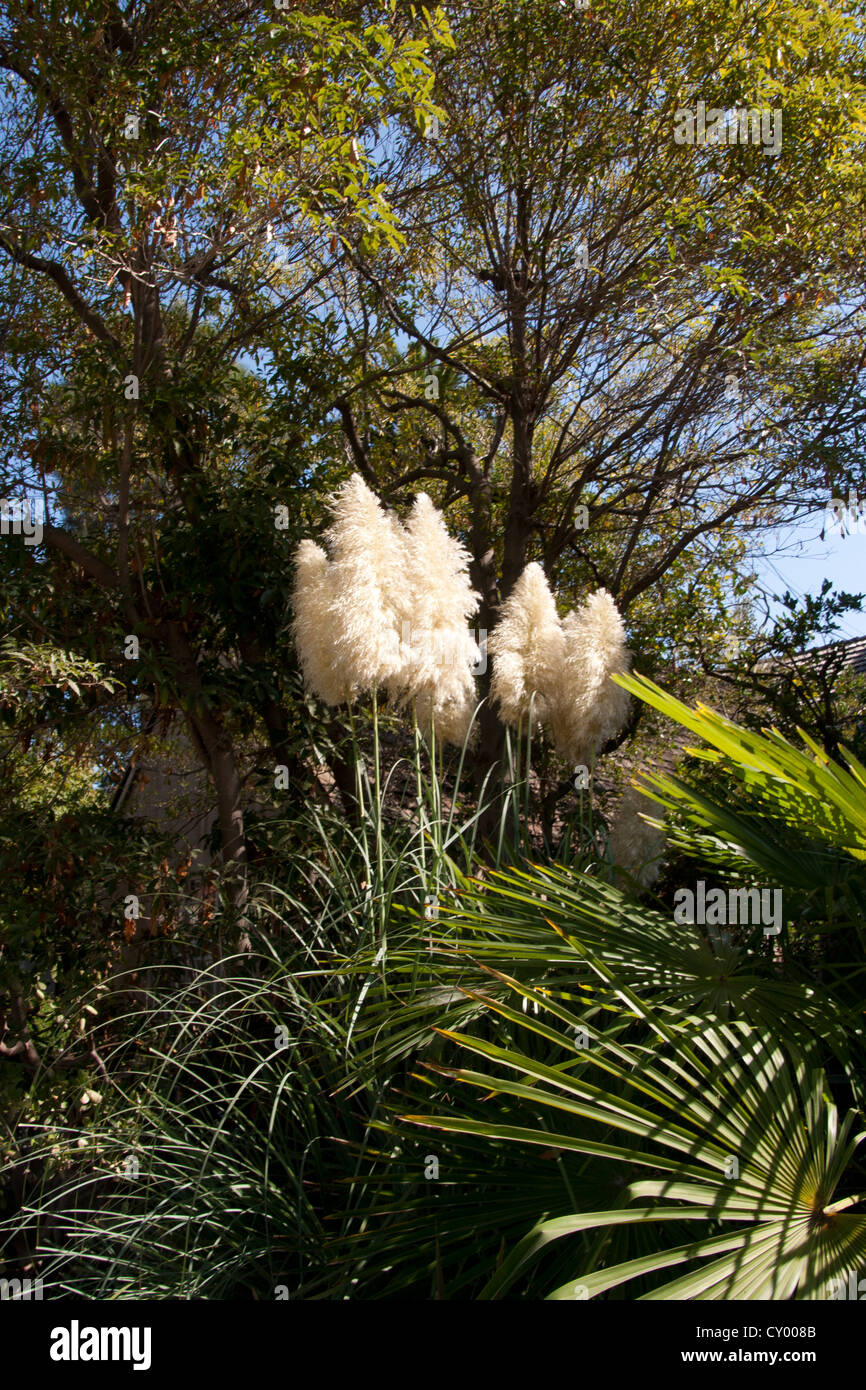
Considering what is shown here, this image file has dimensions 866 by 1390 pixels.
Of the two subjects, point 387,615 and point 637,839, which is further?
point 637,839

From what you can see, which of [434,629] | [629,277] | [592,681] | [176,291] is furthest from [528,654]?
[176,291]

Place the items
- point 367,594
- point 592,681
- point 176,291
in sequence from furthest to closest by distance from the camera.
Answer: point 176,291
point 592,681
point 367,594

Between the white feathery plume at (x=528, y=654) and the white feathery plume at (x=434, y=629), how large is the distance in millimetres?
198

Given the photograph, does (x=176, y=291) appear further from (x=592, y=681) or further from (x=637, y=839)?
(x=637, y=839)

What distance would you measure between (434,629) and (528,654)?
1.66 feet

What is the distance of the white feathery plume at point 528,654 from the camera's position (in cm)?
413

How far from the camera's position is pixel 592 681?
4.00 meters

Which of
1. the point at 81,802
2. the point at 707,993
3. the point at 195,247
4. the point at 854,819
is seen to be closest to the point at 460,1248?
the point at 707,993

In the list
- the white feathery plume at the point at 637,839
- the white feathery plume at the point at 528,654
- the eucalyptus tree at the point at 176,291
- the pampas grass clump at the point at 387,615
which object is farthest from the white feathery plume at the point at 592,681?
the eucalyptus tree at the point at 176,291

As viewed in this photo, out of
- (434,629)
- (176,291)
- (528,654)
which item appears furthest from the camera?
(176,291)

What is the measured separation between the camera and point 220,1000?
409 cm

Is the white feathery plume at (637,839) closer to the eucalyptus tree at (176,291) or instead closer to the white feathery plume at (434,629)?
the white feathery plume at (434,629)
